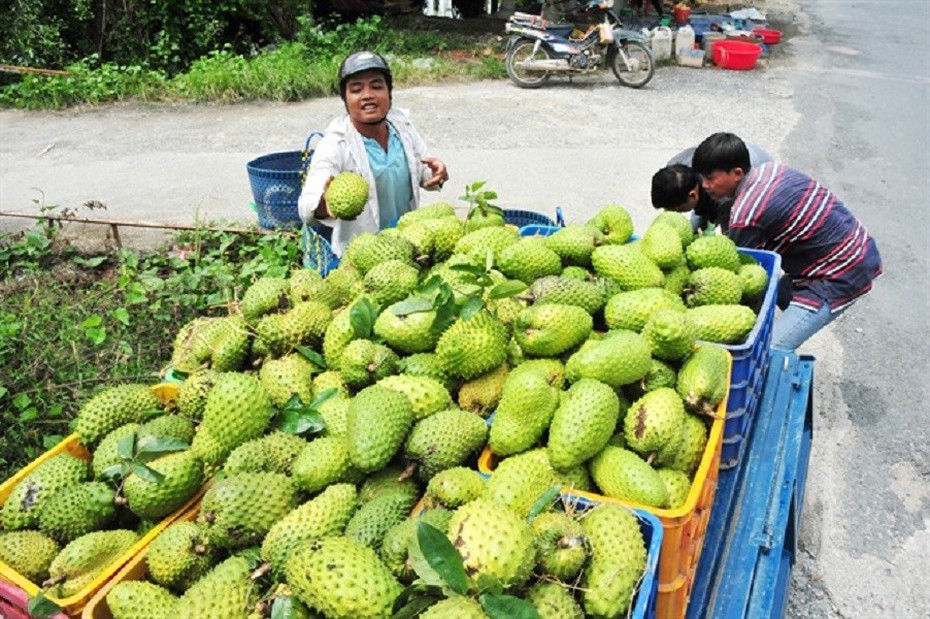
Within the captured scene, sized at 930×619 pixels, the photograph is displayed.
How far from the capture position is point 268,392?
216 cm

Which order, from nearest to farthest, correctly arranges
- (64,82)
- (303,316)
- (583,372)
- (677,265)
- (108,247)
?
(583,372)
(303,316)
(677,265)
(108,247)
(64,82)

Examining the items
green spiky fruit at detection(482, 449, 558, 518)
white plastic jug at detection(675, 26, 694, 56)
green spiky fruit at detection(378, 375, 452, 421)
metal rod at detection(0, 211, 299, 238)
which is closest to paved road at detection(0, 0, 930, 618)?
metal rod at detection(0, 211, 299, 238)

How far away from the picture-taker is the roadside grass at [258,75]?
1100cm

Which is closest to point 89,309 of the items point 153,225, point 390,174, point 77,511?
point 153,225

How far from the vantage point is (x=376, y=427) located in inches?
72.6

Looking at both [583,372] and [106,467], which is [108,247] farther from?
[583,372]

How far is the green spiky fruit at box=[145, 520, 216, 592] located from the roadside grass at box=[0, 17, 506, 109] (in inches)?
398

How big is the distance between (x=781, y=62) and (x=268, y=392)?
14.1 meters

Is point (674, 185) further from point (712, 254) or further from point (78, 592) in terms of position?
point (78, 592)

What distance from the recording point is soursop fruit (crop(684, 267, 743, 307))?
8.05 ft

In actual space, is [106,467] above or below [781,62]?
below

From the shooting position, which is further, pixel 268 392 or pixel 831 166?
pixel 831 166

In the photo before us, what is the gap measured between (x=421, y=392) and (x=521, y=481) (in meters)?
0.42

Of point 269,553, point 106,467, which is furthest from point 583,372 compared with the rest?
point 106,467
